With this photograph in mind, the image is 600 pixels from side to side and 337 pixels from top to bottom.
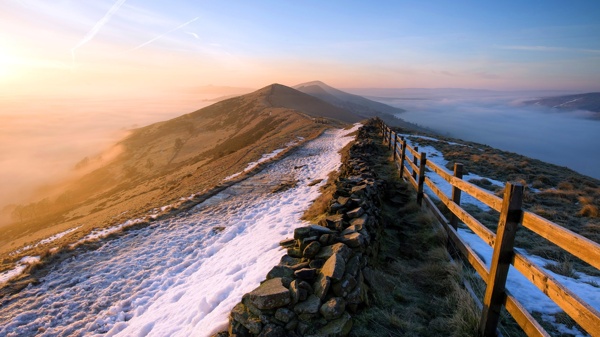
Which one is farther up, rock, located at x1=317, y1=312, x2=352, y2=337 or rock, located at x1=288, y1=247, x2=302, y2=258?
rock, located at x1=288, y1=247, x2=302, y2=258

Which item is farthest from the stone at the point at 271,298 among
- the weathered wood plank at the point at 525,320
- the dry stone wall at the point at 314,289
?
the weathered wood plank at the point at 525,320

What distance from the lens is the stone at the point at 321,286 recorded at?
13.9ft

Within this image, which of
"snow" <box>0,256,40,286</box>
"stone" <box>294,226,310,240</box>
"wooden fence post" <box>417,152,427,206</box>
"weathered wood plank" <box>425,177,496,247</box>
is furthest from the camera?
"snow" <box>0,256,40,286</box>

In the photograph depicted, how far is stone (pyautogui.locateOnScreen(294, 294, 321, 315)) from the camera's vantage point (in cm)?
408

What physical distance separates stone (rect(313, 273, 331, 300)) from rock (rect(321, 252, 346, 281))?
7 centimetres

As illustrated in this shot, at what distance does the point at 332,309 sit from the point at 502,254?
2.24m

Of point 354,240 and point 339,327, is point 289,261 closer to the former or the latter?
point 354,240

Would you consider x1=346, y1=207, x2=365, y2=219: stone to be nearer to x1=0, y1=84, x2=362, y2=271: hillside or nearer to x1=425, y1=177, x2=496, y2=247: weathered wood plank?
x1=425, y1=177, x2=496, y2=247: weathered wood plank

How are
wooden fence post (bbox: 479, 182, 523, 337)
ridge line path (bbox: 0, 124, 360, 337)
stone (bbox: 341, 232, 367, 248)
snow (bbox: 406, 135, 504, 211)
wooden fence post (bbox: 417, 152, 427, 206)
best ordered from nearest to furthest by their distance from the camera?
wooden fence post (bbox: 479, 182, 523, 337), stone (bbox: 341, 232, 367, 248), ridge line path (bbox: 0, 124, 360, 337), wooden fence post (bbox: 417, 152, 427, 206), snow (bbox: 406, 135, 504, 211)

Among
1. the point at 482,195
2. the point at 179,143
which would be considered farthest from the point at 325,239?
the point at 179,143

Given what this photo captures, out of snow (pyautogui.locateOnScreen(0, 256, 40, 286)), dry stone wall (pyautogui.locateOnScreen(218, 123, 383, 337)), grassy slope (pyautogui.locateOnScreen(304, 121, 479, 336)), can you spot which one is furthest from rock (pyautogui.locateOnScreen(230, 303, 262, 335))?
snow (pyautogui.locateOnScreen(0, 256, 40, 286))

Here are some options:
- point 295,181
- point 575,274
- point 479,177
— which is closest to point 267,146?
point 295,181

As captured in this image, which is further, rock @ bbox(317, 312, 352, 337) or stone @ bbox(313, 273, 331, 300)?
stone @ bbox(313, 273, 331, 300)

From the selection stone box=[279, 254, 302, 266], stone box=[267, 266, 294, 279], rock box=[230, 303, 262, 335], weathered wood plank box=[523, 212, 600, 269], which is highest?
weathered wood plank box=[523, 212, 600, 269]
